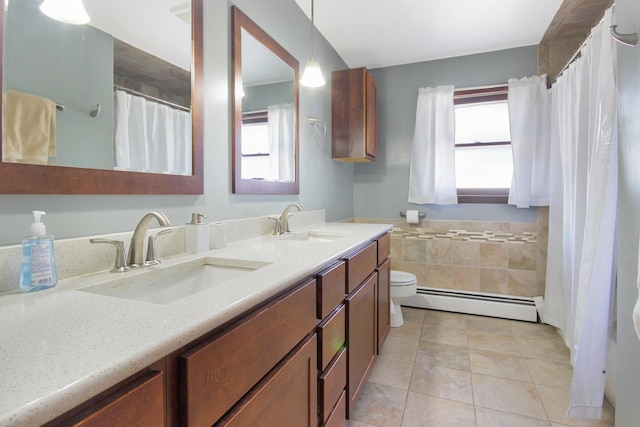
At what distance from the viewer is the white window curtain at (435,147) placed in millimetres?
2857

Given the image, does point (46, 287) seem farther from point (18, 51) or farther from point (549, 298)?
point (549, 298)

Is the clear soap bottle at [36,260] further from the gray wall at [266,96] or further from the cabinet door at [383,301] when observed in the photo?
the cabinet door at [383,301]

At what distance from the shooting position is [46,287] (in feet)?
2.52

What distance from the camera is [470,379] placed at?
1.86m

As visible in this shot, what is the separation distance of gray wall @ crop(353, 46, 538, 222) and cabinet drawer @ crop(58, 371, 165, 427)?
2862 millimetres

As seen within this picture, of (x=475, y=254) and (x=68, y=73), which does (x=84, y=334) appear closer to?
(x=68, y=73)

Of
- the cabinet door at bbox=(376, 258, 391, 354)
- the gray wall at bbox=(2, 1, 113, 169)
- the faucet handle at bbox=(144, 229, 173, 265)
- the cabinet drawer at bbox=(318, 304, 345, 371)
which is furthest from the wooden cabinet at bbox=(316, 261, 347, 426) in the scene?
the gray wall at bbox=(2, 1, 113, 169)

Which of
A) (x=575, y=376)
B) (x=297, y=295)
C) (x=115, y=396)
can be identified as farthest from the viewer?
(x=575, y=376)

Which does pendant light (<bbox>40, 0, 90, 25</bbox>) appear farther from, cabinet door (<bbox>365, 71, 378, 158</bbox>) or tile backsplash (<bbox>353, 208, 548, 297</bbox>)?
tile backsplash (<bbox>353, 208, 548, 297</bbox>)

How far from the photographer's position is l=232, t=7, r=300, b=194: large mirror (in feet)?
5.03

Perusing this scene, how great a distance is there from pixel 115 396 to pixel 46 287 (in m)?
0.52

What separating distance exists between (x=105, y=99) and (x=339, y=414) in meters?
1.42

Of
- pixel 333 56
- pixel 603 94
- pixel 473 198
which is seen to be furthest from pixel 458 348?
pixel 333 56

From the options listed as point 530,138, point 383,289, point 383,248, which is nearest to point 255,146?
point 383,248
